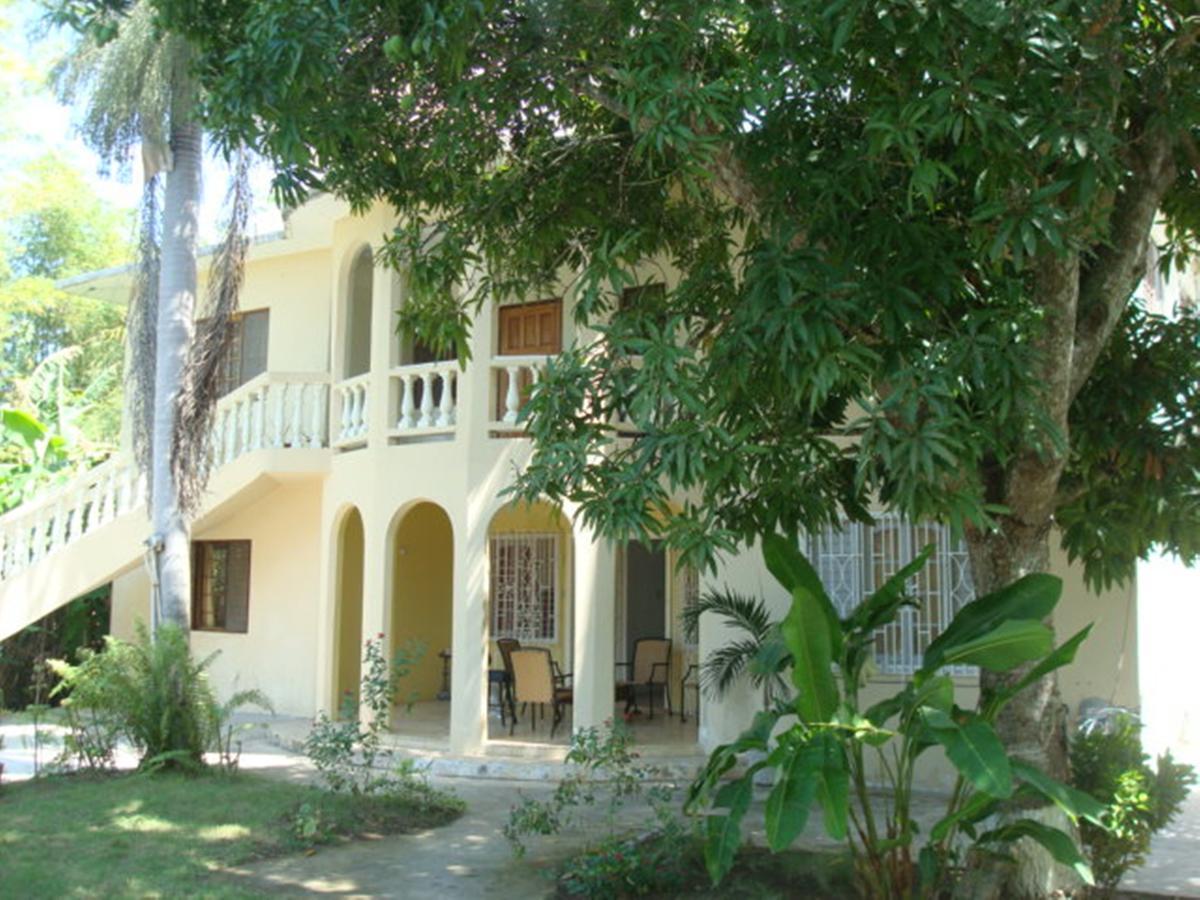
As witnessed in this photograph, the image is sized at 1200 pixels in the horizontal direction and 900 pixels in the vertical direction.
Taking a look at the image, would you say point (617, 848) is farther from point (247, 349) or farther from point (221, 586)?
point (247, 349)

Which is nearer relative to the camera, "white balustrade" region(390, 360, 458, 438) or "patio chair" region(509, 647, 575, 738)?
"patio chair" region(509, 647, 575, 738)

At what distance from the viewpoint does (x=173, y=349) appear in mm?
11703

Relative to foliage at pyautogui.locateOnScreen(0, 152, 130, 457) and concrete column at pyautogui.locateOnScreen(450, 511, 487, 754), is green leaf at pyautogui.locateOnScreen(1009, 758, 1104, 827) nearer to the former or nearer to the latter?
concrete column at pyautogui.locateOnScreen(450, 511, 487, 754)

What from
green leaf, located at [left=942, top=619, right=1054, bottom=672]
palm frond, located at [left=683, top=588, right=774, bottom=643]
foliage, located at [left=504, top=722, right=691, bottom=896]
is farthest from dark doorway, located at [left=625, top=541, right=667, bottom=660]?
green leaf, located at [left=942, top=619, right=1054, bottom=672]

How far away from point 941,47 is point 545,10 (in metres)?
2.70

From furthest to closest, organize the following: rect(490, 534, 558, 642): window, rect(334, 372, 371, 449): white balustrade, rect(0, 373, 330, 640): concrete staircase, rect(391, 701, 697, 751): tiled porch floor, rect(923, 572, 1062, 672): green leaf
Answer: rect(490, 534, 558, 642): window, rect(0, 373, 330, 640): concrete staircase, rect(334, 372, 371, 449): white balustrade, rect(391, 701, 697, 751): tiled porch floor, rect(923, 572, 1062, 672): green leaf

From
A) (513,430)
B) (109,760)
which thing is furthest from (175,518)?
(513,430)

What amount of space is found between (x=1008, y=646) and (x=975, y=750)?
2.11 feet

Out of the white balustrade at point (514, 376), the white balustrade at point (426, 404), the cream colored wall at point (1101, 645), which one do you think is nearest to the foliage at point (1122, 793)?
the cream colored wall at point (1101, 645)

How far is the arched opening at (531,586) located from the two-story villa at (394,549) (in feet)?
0.09

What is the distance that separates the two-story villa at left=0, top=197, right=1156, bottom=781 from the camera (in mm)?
11750

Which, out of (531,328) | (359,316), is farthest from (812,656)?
(359,316)

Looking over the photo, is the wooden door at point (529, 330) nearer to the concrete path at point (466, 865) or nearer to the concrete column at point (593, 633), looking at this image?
the concrete column at point (593, 633)

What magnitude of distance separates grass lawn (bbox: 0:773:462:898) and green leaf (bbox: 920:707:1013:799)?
4398mm
